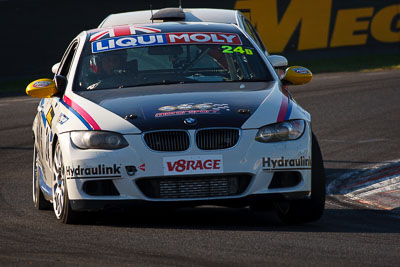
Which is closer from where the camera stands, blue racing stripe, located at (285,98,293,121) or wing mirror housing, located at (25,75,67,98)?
blue racing stripe, located at (285,98,293,121)

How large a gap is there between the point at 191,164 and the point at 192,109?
1.55ft

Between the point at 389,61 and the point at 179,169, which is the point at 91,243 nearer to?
the point at 179,169

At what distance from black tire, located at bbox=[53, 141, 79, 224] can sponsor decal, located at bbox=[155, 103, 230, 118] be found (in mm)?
786

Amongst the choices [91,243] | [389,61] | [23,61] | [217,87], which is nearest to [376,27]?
[389,61]

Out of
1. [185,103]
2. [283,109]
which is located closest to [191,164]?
[185,103]

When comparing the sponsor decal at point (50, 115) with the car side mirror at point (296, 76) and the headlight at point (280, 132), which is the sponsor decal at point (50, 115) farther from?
the car side mirror at point (296, 76)

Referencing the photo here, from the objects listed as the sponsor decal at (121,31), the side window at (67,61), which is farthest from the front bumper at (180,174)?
the side window at (67,61)

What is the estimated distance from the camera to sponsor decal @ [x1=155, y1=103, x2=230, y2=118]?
675 cm

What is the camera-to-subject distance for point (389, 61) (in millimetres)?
22750

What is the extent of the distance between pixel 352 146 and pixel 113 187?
237 inches

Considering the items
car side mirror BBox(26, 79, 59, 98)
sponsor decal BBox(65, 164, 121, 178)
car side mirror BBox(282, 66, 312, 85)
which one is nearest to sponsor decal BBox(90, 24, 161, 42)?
car side mirror BBox(26, 79, 59, 98)

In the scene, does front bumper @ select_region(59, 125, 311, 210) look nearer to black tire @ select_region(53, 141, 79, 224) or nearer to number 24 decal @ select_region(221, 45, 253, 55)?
black tire @ select_region(53, 141, 79, 224)

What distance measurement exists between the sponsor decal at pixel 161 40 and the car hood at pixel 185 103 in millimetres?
653

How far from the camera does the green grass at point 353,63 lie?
21.7 metres
